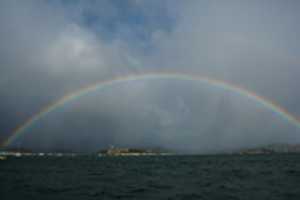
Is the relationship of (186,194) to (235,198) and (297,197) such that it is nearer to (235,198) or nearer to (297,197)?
(235,198)

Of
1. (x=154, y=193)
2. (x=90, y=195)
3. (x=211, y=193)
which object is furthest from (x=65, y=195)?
(x=211, y=193)

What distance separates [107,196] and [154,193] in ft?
17.9

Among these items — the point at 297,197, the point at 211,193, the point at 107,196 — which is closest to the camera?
the point at 297,197

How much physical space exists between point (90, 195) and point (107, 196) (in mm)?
2023

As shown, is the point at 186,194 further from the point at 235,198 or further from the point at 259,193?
the point at 259,193

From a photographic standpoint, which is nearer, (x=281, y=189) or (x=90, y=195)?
(x=90, y=195)

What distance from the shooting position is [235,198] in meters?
29.8

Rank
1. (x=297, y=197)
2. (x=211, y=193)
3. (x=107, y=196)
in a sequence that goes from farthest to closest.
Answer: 1. (x=211, y=193)
2. (x=107, y=196)
3. (x=297, y=197)

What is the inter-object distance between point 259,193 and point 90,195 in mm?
18934

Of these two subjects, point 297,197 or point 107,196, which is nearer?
point 297,197

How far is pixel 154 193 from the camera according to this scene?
109 feet

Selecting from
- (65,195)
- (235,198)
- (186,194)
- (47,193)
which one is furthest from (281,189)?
(47,193)

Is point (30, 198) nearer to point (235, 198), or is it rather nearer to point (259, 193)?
point (235, 198)

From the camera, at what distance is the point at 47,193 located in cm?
3319
